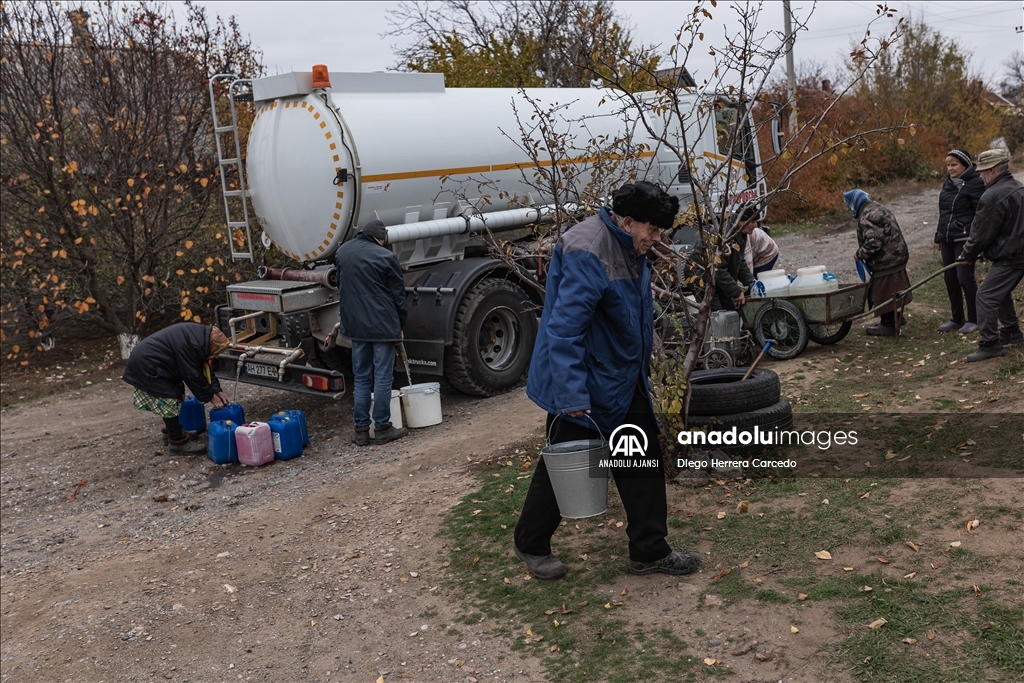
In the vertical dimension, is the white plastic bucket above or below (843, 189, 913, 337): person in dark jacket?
below

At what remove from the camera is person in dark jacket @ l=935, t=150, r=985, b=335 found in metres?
8.19

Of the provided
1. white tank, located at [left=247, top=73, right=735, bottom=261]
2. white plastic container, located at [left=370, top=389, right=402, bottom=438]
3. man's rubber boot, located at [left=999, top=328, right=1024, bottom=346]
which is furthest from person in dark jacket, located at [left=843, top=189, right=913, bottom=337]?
white plastic container, located at [left=370, top=389, right=402, bottom=438]

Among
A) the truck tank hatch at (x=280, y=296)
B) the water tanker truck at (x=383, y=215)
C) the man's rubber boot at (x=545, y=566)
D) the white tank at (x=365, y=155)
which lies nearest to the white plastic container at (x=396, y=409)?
the water tanker truck at (x=383, y=215)

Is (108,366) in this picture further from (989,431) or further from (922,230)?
(922,230)

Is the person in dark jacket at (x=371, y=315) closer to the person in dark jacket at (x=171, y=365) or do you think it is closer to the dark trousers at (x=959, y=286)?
the person in dark jacket at (x=171, y=365)

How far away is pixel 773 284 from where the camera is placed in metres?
8.57

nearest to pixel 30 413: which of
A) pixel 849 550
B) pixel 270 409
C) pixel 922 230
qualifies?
pixel 270 409

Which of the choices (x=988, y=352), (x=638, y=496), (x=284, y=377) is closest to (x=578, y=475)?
(x=638, y=496)

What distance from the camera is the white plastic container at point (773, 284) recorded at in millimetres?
8477

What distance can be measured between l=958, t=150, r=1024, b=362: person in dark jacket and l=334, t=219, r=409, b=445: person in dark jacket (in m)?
4.67

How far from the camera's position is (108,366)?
12.5 metres

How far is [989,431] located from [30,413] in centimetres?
977

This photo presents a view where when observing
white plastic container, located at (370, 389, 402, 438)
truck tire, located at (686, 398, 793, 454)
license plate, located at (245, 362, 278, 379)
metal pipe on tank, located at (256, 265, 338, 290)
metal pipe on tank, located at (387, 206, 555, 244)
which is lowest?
white plastic container, located at (370, 389, 402, 438)

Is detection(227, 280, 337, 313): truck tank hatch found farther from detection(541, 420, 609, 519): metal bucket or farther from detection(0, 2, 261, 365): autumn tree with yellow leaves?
detection(541, 420, 609, 519): metal bucket
